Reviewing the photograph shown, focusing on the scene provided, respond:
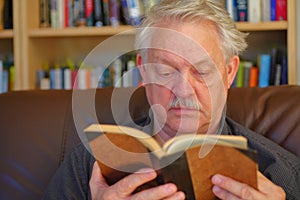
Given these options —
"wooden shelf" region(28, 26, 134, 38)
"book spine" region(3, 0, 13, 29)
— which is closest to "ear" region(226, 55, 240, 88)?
"wooden shelf" region(28, 26, 134, 38)

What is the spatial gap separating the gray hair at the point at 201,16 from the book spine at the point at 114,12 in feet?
3.32

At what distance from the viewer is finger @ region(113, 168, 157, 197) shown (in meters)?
0.94

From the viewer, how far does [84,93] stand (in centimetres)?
152

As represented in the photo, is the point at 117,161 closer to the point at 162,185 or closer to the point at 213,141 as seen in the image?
the point at 162,185

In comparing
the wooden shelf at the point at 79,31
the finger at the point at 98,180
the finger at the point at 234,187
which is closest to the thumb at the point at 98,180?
the finger at the point at 98,180

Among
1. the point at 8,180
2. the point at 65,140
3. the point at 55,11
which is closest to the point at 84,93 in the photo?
the point at 65,140

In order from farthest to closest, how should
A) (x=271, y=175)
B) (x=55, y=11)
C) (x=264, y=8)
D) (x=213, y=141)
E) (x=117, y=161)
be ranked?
(x=55, y=11)
(x=264, y=8)
(x=271, y=175)
(x=117, y=161)
(x=213, y=141)

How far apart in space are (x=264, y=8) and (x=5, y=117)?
1.20 metres

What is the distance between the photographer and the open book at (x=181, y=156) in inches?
34.3

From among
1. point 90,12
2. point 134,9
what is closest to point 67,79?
point 90,12

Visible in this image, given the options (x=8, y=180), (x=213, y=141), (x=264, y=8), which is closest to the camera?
(x=213, y=141)

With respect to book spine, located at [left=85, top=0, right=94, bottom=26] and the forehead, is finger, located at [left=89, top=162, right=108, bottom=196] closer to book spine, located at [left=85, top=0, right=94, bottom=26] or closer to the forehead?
the forehead

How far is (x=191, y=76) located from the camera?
120cm

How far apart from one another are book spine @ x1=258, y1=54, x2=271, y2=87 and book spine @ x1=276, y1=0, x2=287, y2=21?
0.55 ft
